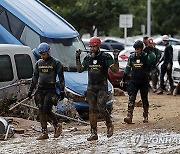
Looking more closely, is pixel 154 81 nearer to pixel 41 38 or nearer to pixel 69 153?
pixel 41 38

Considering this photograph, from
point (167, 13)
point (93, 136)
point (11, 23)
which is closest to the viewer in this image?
point (93, 136)

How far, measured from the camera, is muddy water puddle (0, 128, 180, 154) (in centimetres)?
1052

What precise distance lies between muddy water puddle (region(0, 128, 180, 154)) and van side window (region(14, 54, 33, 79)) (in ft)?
8.11

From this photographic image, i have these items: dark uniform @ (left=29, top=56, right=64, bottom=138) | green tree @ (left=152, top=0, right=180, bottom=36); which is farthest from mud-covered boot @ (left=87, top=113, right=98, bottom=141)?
green tree @ (left=152, top=0, right=180, bottom=36)

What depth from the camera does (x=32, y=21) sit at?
16.6 meters

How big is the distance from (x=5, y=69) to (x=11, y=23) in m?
2.97

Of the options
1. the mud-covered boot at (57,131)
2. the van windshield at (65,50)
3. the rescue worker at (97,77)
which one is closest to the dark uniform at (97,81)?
the rescue worker at (97,77)

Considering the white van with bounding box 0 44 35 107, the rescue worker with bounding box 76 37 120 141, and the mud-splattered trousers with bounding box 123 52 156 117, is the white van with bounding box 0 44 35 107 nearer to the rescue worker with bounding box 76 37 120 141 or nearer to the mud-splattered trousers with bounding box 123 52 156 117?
the mud-splattered trousers with bounding box 123 52 156 117

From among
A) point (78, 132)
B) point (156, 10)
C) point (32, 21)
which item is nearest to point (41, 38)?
point (32, 21)

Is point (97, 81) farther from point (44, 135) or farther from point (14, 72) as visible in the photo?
point (14, 72)

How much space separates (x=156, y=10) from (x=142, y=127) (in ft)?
145

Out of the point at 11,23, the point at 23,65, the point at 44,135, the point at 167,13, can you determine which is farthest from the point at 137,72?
the point at 167,13

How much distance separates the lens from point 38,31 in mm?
16359

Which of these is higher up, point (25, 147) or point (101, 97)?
point (101, 97)
